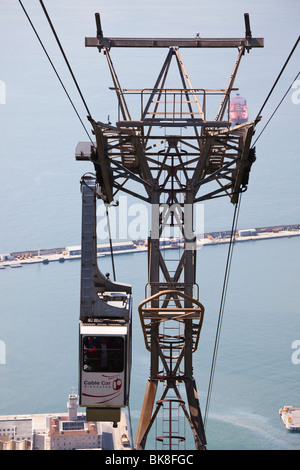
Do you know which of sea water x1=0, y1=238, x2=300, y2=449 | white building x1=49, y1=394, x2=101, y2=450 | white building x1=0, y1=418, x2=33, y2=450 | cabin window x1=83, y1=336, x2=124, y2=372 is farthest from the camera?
white building x1=49, y1=394, x2=101, y2=450

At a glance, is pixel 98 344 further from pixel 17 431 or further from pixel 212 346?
pixel 212 346

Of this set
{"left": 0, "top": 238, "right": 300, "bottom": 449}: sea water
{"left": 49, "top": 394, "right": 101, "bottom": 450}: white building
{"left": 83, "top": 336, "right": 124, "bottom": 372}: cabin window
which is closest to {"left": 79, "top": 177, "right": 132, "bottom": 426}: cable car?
{"left": 83, "top": 336, "right": 124, "bottom": 372}: cabin window

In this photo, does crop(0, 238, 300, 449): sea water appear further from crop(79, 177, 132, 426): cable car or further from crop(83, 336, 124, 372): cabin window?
crop(83, 336, 124, 372): cabin window

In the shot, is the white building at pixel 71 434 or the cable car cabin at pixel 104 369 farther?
the white building at pixel 71 434

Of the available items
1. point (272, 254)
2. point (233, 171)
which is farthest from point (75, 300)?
point (233, 171)

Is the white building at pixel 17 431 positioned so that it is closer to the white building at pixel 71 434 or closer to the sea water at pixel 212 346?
the sea water at pixel 212 346

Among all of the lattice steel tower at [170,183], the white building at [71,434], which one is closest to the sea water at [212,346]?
the white building at [71,434]

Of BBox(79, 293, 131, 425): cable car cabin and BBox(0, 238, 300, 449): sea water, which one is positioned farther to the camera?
BBox(0, 238, 300, 449): sea water

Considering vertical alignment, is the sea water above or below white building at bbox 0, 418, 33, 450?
above
